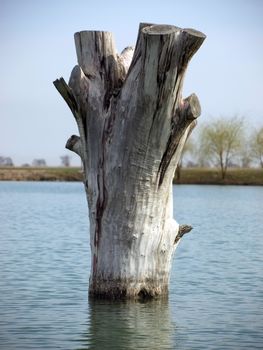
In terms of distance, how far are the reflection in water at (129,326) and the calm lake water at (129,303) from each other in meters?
0.01

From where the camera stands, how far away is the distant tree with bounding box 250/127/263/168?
10250 cm

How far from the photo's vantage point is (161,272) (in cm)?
1189

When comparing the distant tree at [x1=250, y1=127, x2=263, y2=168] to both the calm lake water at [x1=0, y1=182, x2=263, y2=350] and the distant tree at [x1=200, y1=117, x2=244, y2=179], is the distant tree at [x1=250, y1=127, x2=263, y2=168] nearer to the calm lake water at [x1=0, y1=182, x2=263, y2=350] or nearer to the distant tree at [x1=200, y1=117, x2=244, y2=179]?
the distant tree at [x1=200, y1=117, x2=244, y2=179]

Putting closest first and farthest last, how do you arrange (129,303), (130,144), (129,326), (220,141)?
(129,326) < (130,144) < (129,303) < (220,141)

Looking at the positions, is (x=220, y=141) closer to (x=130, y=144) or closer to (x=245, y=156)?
(x=245, y=156)

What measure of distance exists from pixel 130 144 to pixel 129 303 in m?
2.15

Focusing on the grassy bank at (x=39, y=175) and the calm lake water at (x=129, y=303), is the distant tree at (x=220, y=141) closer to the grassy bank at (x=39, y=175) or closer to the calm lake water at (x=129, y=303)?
the grassy bank at (x=39, y=175)

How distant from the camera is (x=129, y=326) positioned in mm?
11227

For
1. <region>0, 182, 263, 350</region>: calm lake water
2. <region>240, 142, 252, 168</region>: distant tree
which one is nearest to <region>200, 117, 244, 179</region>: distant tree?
<region>240, 142, 252, 168</region>: distant tree

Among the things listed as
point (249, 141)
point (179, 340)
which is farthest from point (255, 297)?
point (249, 141)

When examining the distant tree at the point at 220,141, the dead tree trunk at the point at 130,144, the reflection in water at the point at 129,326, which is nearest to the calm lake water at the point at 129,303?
the reflection in water at the point at 129,326

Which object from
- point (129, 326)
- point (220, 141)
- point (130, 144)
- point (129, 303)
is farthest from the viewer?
point (220, 141)

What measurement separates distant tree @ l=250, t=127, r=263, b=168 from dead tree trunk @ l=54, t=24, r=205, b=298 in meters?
91.7

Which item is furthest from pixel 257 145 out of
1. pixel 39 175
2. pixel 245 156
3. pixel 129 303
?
pixel 129 303
